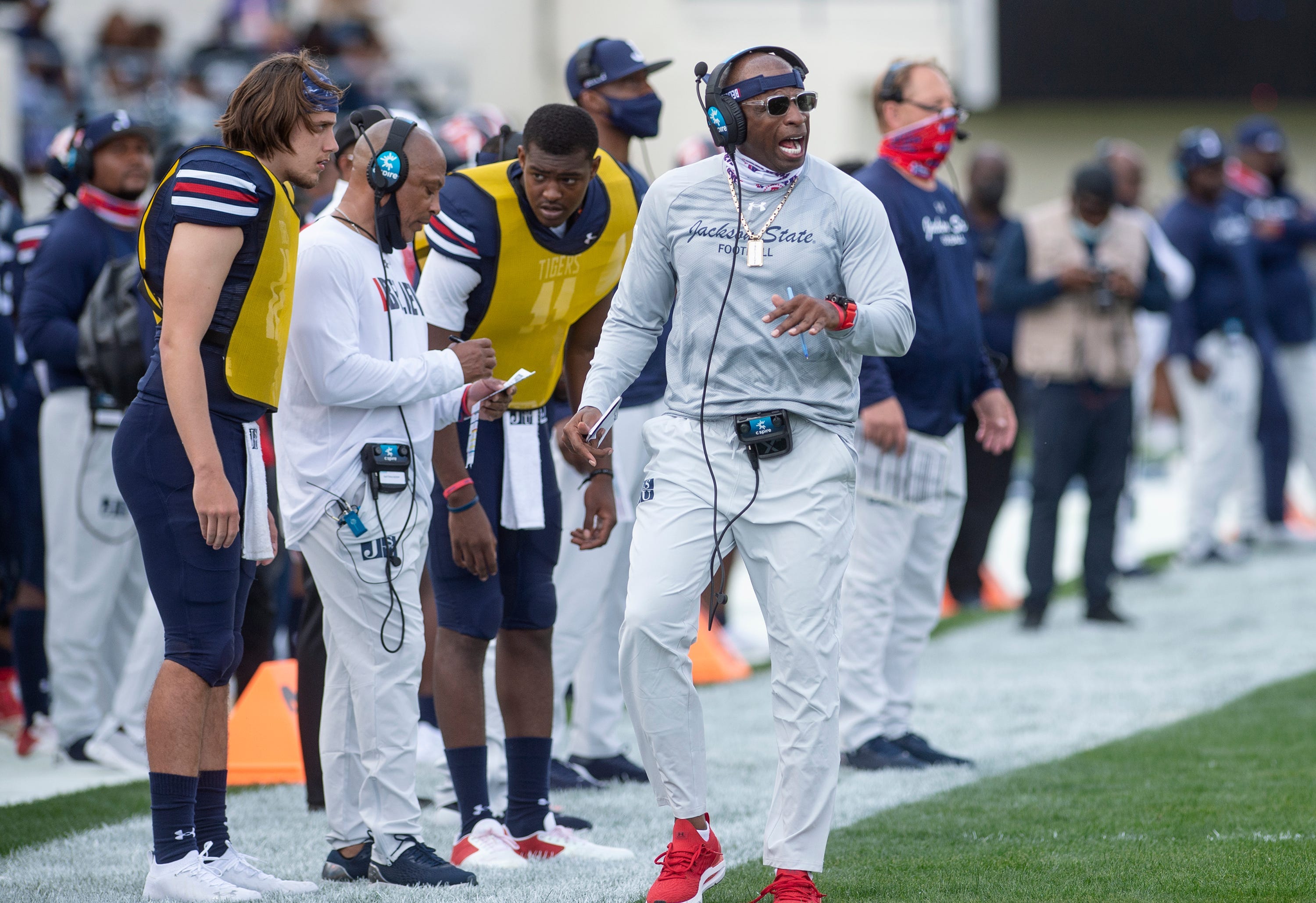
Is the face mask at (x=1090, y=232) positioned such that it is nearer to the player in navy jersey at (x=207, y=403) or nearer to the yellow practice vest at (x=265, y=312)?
the player in navy jersey at (x=207, y=403)

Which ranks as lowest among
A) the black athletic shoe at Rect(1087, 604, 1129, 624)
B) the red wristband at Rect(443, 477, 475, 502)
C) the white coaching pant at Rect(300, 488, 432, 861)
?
the black athletic shoe at Rect(1087, 604, 1129, 624)

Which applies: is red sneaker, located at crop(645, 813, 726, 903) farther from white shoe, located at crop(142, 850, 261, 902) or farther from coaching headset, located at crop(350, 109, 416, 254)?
coaching headset, located at crop(350, 109, 416, 254)

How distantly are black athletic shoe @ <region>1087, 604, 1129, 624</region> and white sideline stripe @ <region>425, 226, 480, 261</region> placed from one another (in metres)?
5.49

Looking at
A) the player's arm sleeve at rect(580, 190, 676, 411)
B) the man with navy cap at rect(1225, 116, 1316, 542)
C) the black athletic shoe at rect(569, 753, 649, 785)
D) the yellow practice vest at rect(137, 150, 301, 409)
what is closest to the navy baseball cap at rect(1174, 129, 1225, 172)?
the man with navy cap at rect(1225, 116, 1316, 542)

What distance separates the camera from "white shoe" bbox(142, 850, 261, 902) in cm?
411

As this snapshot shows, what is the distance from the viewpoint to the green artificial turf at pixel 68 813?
5176 mm

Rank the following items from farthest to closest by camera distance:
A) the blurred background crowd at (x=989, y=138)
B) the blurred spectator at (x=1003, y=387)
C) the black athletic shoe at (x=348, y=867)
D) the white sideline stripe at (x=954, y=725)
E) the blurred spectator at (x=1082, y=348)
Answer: the blurred spectator at (x=1003, y=387)
the blurred spectator at (x=1082, y=348)
the blurred background crowd at (x=989, y=138)
the white sideline stripe at (x=954, y=725)
the black athletic shoe at (x=348, y=867)

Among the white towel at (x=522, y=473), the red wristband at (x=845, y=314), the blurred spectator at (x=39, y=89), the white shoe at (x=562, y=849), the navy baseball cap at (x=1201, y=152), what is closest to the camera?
the red wristband at (x=845, y=314)

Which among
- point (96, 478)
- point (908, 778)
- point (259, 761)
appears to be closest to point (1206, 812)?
point (908, 778)

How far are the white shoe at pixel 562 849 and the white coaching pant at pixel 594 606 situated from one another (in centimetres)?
77

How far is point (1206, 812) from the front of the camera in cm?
504

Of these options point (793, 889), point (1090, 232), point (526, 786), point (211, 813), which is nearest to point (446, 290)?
point (526, 786)

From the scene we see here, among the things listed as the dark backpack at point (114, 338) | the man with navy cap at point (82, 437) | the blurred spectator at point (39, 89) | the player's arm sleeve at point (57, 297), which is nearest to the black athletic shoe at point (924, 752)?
the man with navy cap at point (82, 437)

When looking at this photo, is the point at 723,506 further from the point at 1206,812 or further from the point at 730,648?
the point at 730,648
